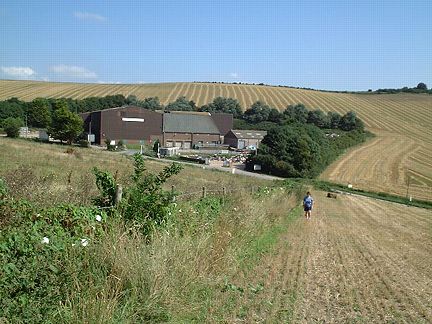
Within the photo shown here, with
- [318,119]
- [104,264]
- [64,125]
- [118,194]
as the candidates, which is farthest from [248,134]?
[104,264]

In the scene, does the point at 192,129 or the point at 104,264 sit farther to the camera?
the point at 192,129

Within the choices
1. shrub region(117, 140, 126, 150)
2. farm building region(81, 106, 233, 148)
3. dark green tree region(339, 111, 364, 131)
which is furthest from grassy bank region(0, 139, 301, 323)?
dark green tree region(339, 111, 364, 131)

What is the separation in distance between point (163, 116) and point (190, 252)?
96.1 metres

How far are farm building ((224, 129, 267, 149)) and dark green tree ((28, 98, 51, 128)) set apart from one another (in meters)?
38.1

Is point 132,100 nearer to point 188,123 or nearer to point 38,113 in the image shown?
point 188,123

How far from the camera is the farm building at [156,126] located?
95.2 meters

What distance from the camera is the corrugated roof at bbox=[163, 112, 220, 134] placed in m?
103

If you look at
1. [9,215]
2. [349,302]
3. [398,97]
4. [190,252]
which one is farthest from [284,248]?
[398,97]

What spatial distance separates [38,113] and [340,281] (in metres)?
98.8

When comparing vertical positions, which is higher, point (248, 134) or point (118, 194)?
point (248, 134)

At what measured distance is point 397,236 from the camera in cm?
2159

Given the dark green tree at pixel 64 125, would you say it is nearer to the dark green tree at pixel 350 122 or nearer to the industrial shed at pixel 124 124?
the industrial shed at pixel 124 124

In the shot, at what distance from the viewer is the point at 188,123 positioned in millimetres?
105312

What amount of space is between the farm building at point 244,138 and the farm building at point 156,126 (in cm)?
424
